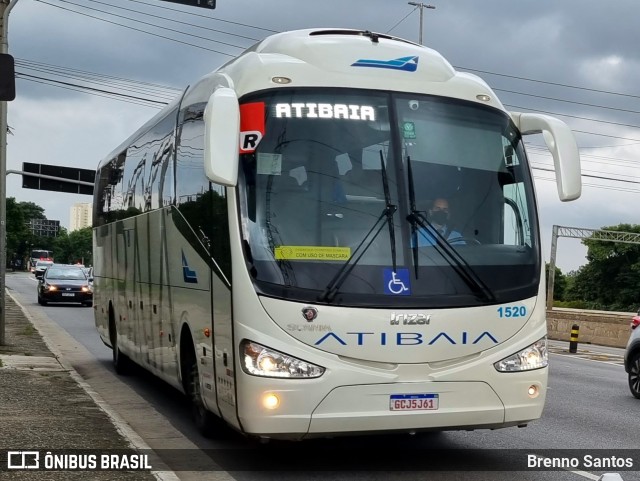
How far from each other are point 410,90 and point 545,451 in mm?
3462

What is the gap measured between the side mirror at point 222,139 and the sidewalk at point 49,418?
224 cm

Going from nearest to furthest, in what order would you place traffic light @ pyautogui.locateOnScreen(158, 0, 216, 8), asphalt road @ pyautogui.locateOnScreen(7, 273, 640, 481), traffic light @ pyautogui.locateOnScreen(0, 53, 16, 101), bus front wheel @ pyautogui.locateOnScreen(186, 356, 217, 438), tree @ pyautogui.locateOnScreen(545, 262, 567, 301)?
asphalt road @ pyautogui.locateOnScreen(7, 273, 640, 481), traffic light @ pyautogui.locateOnScreen(0, 53, 16, 101), bus front wheel @ pyautogui.locateOnScreen(186, 356, 217, 438), traffic light @ pyautogui.locateOnScreen(158, 0, 216, 8), tree @ pyautogui.locateOnScreen(545, 262, 567, 301)

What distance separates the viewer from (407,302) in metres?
7.68

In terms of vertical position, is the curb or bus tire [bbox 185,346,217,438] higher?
bus tire [bbox 185,346,217,438]

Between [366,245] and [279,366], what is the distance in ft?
3.65

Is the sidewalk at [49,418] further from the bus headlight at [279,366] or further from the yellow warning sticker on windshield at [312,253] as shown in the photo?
the yellow warning sticker on windshield at [312,253]

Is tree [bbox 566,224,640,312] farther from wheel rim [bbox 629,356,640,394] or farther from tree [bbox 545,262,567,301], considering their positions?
wheel rim [bbox 629,356,640,394]

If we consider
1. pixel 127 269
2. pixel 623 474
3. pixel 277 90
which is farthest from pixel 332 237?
pixel 127 269

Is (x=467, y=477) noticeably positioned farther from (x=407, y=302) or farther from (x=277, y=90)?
(x=277, y=90)

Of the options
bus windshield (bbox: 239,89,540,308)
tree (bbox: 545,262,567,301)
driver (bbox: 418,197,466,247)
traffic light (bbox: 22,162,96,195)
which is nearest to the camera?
bus windshield (bbox: 239,89,540,308)

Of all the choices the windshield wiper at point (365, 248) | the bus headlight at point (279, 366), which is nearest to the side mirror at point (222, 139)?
the windshield wiper at point (365, 248)

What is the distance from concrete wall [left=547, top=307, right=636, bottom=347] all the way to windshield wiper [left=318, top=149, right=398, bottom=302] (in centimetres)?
2724

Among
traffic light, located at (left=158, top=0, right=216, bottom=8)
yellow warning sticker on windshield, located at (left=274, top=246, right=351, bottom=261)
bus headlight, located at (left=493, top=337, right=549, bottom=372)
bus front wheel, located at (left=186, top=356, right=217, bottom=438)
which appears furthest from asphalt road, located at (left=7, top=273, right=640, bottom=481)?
traffic light, located at (left=158, top=0, right=216, bottom=8)

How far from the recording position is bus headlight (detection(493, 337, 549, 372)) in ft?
26.0
